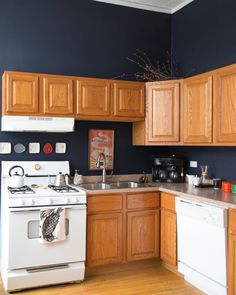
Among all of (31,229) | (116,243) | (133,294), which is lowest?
(133,294)

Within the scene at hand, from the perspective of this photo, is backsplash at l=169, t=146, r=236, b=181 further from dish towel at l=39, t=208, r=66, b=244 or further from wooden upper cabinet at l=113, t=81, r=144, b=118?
dish towel at l=39, t=208, r=66, b=244

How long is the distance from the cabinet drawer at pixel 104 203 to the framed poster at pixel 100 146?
0.72 m

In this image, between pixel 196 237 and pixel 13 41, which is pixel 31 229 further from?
pixel 13 41

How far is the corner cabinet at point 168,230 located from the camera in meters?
3.37

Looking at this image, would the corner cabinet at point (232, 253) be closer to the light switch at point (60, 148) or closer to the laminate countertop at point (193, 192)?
the laminate countertop at point (193, 192)

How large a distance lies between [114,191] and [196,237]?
915 millimetres

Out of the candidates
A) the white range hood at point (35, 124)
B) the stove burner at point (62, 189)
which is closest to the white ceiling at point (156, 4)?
the white range hood at point (35, 124)

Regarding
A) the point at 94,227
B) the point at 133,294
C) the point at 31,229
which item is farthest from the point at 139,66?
the point at 133,294

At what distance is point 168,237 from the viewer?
3484mm

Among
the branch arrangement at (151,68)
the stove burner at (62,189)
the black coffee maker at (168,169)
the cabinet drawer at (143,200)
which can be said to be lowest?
the cabinet drawer at (143,200)

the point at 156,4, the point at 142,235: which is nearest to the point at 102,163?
the point at 142,235

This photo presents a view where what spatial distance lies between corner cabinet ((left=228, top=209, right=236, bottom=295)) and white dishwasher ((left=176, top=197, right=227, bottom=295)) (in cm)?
4

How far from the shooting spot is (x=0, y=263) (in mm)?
3482

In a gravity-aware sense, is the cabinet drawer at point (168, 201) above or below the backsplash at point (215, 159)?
below
